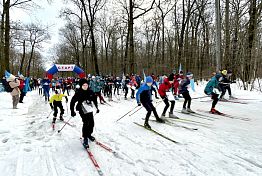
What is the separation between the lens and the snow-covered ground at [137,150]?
417cm

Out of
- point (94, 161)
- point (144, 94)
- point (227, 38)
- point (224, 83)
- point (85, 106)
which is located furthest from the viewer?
point (227, 38)

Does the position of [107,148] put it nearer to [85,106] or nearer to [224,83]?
[85,106]

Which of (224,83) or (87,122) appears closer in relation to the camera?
(87,122)

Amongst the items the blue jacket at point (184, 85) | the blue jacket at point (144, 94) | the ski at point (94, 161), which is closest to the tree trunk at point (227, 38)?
the blue jacket at point (184, 85)

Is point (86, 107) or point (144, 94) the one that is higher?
point (144, 94)

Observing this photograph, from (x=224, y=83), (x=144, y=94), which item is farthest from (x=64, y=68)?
(x=224, y=83)

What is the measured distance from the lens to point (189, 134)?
644cm

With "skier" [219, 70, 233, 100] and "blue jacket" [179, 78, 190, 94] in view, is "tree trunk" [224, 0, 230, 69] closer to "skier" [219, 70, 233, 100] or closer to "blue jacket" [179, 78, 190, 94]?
"skier" [219, 70, 233, 100]

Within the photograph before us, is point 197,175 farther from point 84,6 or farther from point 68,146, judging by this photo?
point 84,6

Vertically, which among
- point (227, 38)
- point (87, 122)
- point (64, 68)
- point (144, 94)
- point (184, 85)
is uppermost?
point (227, 38)

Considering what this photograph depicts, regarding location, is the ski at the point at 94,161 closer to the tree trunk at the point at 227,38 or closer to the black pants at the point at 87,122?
the black pants at the point at 87,122

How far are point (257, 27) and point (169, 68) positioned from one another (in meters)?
15.3

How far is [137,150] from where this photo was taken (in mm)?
5211

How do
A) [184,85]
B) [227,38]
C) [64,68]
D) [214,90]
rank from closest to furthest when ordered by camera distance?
[184,85] → [214,90] → [64,68] → [227,38]
